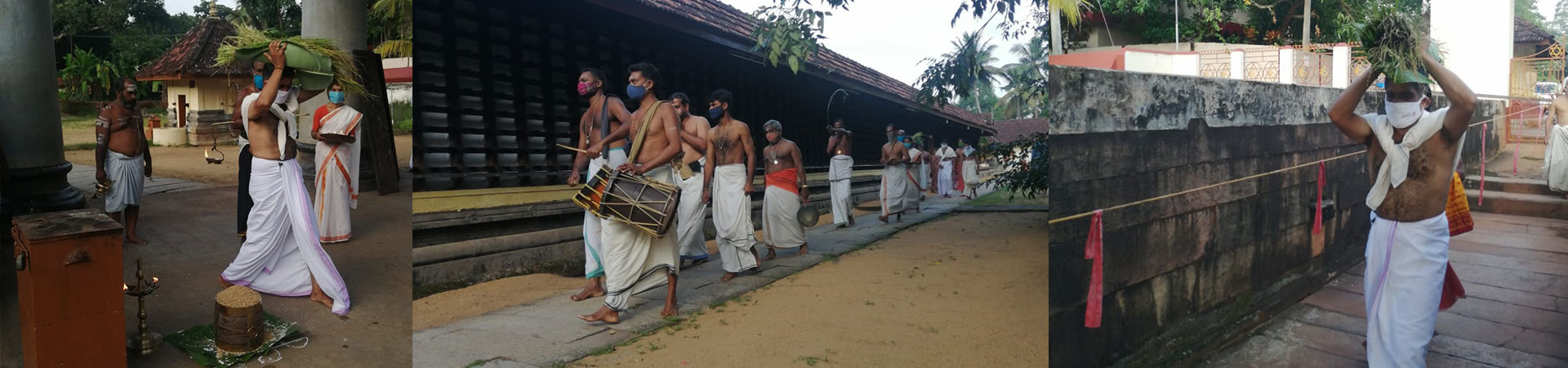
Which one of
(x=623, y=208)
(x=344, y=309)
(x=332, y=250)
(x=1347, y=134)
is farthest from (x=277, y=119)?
(x=1347, y=134)

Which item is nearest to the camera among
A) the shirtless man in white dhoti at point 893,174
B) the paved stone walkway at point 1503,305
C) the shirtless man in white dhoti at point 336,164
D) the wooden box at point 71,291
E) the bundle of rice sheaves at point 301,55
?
the paved stone walkway at point 1503,305

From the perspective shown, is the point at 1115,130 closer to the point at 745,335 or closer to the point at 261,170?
the point at 745,335

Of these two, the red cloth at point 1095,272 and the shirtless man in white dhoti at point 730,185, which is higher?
the shirtless man in white dhoti at point 730,185

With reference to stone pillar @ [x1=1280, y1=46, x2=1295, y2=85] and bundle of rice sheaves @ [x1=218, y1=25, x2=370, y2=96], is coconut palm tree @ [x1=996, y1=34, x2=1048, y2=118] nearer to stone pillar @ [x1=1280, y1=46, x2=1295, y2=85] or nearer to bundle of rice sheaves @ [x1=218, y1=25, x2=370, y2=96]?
stone pillar @ [x1=1280, y1=46, x2=1295, y2=85]

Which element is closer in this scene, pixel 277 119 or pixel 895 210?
pixel 895 210

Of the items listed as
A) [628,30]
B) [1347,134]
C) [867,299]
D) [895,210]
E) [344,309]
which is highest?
[628,30]

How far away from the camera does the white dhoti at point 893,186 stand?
3340 mm

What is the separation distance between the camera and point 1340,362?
286cm

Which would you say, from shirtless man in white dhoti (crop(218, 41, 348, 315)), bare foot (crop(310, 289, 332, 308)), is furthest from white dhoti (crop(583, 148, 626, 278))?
bare foot (crop(310, 289, 332, 308))

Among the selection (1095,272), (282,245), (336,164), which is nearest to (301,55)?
(282,245)

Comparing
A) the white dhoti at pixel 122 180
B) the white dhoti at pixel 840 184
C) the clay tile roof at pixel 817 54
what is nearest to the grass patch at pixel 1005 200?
the clay tile roof at pixel 817 54

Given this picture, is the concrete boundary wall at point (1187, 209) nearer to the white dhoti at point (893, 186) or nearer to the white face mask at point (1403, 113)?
the white face mask at point (1403, 113)

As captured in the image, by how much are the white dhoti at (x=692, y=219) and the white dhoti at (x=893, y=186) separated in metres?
0.66

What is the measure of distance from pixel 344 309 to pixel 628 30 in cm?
383
